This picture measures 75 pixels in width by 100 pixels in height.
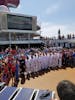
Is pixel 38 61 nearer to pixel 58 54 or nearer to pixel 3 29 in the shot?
pixel 58 54

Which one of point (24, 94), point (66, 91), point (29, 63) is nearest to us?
point (66, 91)

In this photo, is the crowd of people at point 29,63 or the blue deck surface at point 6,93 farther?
the crowd of people at point 29,63

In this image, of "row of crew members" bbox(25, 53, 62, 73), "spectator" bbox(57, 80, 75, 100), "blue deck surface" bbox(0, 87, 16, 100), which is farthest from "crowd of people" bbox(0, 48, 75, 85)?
"spectator" bbox(57, 80, 75, 100)

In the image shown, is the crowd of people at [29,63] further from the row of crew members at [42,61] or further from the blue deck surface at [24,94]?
the blue deck surface at [24,94]

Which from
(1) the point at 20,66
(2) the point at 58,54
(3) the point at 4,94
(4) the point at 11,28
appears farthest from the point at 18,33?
(3) the point at 4,94

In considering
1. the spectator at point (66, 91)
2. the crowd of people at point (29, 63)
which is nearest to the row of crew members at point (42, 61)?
the crowd of people at point (29, 63)

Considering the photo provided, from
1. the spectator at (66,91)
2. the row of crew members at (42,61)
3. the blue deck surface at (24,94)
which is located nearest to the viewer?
the spectator at (66,91)

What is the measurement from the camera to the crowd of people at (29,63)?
44.6 feet

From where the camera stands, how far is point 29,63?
654 inches

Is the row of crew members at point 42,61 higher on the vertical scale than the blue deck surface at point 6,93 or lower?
lower

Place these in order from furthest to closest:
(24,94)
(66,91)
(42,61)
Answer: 1. (42,61)
2. (24,94)
3. (66,91)

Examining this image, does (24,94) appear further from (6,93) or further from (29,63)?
(29,63)

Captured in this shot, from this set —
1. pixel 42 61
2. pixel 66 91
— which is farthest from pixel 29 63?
pixel 66 91

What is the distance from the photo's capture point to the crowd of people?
13581mm
